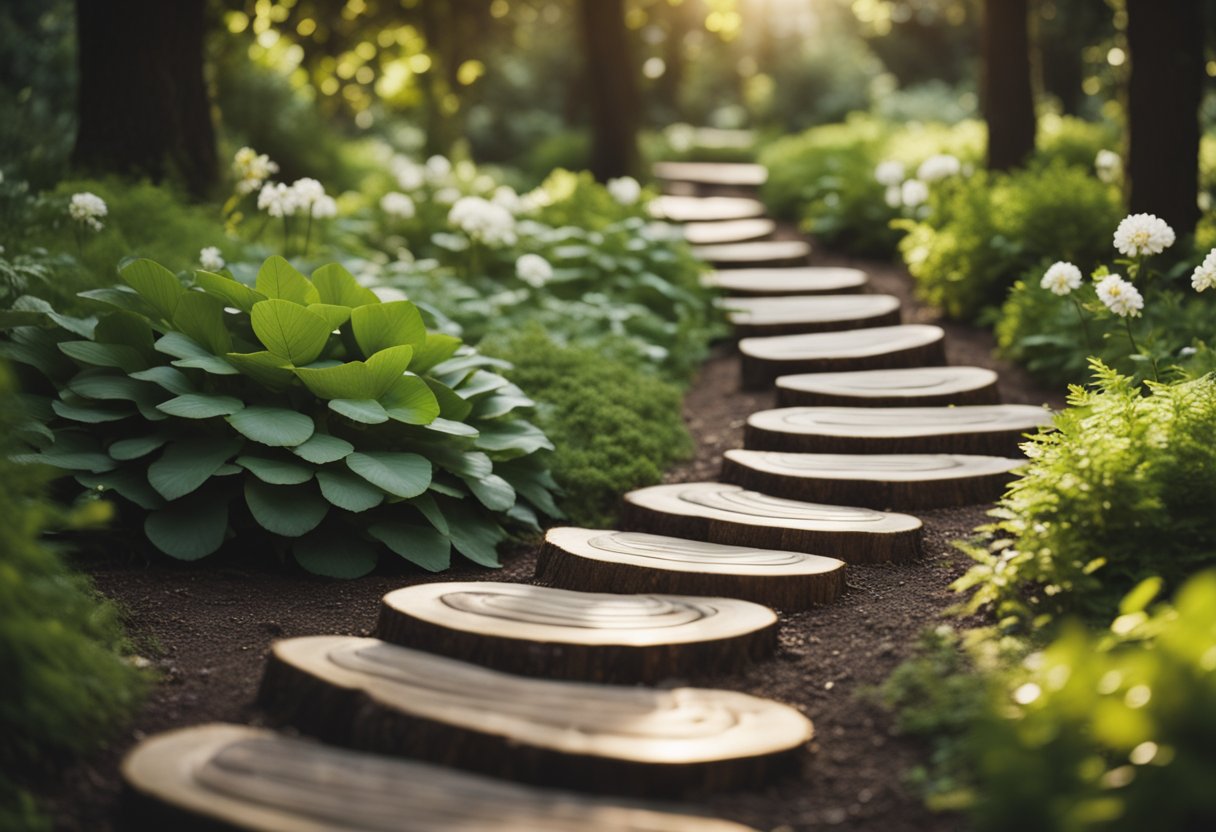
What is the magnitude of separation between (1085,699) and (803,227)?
8.89 meters

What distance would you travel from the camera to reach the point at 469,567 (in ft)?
14.8


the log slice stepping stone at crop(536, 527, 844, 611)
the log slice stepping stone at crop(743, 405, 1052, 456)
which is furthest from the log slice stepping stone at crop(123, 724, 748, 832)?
the log slice stepping stone at crop(743, 405, 1052, 456)

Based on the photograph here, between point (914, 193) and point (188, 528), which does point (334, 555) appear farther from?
point (914, 193)

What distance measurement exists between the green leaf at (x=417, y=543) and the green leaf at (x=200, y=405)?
703 mm

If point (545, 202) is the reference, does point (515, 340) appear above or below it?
below

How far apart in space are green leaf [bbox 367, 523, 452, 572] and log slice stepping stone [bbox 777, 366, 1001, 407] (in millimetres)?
2268

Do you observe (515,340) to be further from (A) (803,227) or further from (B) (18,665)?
(A) (803,227)

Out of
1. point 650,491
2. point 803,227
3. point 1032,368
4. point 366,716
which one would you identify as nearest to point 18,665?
point 366,716

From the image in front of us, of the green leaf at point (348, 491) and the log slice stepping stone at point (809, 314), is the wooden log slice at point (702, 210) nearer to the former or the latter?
the log slice stepping stone at point (809, 314)

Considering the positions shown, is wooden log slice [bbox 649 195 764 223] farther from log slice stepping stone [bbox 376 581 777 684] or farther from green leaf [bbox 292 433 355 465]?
log slice stepping stone [bbox 376 581 777 684]

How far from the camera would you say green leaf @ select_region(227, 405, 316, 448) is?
158 inches

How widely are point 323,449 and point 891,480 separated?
7.53 ft

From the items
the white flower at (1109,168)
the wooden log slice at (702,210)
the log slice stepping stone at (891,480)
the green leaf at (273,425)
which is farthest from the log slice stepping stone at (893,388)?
the wooden log slice at (702,210)

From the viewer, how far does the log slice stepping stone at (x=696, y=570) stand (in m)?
3.69
